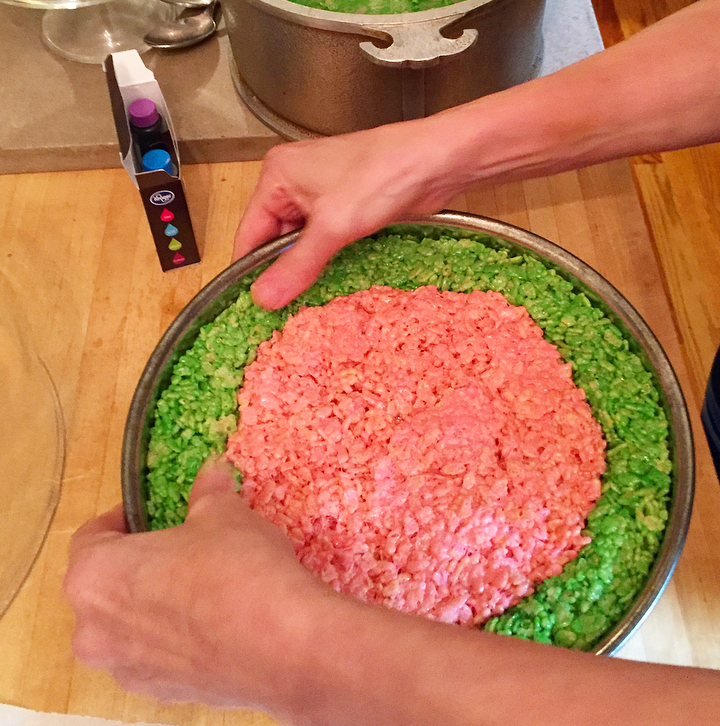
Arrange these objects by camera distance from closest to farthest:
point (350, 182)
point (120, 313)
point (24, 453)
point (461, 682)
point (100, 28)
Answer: point (461, 682), point (350, 182), point (24, 453), point (120, 313), point (100, 28)

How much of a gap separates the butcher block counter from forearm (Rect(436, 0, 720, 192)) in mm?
283

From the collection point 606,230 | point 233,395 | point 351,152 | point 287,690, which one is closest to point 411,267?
point 351,152

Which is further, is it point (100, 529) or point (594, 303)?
point (594, 303)

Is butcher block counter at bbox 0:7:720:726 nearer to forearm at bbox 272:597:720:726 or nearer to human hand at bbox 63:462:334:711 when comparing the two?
human hand at bbox 63:462:334:711

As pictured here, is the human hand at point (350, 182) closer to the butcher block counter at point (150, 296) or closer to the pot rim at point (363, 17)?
the pot rim at point (363, 17)

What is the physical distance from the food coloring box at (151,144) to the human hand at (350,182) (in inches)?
7.6

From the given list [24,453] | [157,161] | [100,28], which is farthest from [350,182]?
[100,28]

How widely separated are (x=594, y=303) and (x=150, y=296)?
0.61m

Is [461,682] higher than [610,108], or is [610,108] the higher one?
[610,108]

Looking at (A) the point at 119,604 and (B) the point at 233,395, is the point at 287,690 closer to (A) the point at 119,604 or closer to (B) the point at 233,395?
(A) the point at 119,604

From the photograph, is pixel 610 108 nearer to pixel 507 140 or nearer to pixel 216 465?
pixel 507 140

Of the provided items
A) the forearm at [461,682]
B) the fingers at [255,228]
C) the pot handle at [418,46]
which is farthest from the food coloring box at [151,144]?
the forearm at [461,682]

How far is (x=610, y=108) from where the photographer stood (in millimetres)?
670

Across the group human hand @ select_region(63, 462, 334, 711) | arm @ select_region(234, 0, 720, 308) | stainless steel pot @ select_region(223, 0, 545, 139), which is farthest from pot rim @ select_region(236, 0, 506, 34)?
human hand @ select_region(63, 462, 334, 711)
